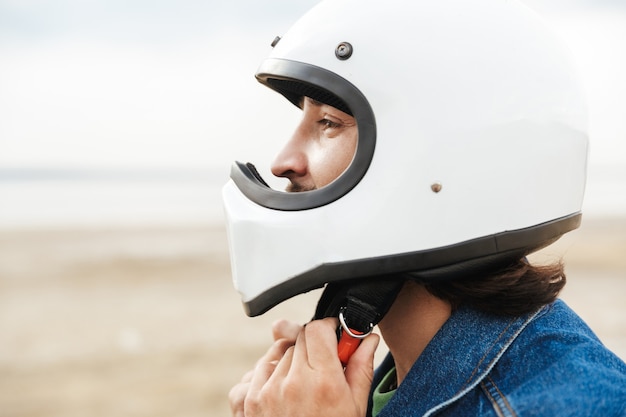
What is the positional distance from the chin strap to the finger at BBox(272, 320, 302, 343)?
0.28 meters

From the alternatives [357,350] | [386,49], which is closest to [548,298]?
[357,350]

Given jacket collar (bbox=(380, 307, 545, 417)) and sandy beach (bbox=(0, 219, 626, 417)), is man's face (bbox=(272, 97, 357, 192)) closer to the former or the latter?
jacket collar (bbox=(380, 307, 545, 417))

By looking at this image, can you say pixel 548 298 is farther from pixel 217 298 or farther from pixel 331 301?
pixel 217 298

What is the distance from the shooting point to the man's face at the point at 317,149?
1.80 metres

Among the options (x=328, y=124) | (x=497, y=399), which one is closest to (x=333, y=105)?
(x=328, y=124)

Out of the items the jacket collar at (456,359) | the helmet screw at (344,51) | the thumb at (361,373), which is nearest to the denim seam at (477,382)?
the jacket collar at (456,359)

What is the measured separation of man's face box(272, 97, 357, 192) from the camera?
180 cm

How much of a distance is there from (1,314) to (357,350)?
7.68 meters

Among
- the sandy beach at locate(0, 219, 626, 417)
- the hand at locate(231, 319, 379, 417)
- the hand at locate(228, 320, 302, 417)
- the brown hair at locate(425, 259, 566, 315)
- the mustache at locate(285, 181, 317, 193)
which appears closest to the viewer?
the hand at locate(231, 319, 379, 417)

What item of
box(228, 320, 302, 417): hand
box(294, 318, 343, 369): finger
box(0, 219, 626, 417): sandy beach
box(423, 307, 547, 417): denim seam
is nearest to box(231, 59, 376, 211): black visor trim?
box(294, 318, 343, 369): finger

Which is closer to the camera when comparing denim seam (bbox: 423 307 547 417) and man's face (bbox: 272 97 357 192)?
denim seam (bbox: 423 307 547 417)

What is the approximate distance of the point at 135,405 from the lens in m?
5.81

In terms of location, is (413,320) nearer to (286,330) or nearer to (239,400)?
(286,330)

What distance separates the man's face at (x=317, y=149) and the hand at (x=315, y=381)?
0.40 metres
